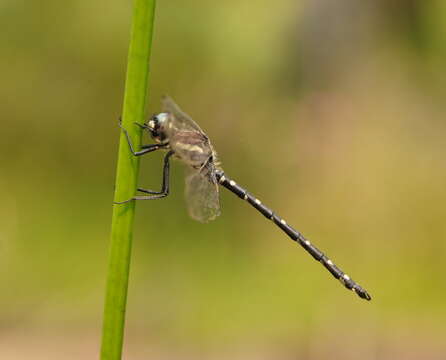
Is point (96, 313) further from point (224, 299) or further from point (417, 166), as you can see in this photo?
point (417, 166)

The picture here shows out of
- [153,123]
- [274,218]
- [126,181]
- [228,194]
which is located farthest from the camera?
[228,194]

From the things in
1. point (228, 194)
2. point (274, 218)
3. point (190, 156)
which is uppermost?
point (228, 194)

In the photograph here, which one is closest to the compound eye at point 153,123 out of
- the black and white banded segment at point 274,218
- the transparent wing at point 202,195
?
the transparent wing at point 202,195

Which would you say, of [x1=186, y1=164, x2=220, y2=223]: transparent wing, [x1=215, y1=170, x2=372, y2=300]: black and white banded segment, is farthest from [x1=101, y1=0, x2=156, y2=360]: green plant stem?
[x1=215, y1=170, x2=372, y2=300]: black and white banded segment

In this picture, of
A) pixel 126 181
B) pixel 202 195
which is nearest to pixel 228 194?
pixel 202 195

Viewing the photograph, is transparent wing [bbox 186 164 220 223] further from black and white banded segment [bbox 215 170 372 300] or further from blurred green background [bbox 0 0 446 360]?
blurred green background [bbox 0 0 446 360]

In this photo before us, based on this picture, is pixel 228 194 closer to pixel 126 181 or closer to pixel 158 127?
pixel 158 127
